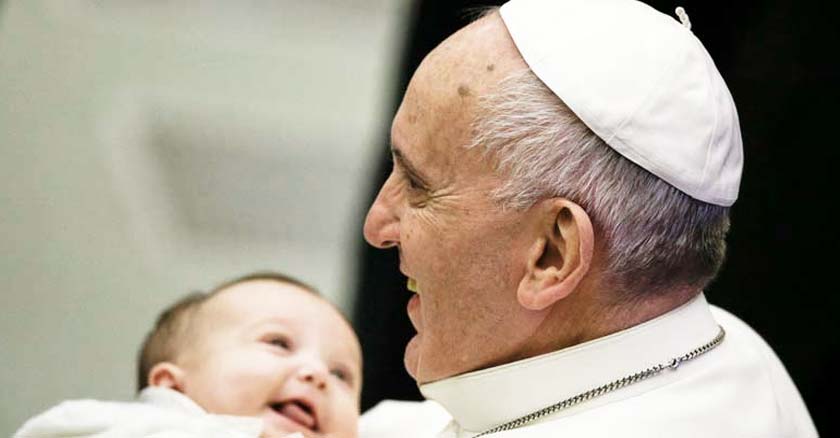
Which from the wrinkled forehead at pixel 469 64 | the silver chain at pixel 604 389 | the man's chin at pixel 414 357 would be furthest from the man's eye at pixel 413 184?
the silver chain at pixel 604 389

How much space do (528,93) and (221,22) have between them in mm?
5113

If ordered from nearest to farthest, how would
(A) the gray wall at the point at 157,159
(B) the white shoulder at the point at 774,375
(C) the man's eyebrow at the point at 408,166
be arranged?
(C) the man's eyebrow at the point at 408,166
(B) the white shoulder at the point at 774,375
(A) the gray wall at the point at 157,159

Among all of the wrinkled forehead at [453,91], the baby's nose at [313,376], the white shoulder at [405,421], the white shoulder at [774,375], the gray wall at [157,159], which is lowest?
the gray wall at [157,159]

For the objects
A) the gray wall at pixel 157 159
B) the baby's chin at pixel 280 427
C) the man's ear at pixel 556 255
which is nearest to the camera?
the man's ear at pixel 556 255

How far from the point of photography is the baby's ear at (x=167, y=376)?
2.72 m

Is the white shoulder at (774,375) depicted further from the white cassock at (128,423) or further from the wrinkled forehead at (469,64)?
the white cassock at (128,423)

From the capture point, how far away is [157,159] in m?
6.50

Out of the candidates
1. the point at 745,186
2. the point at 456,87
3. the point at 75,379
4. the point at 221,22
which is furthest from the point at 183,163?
the point at 456,87

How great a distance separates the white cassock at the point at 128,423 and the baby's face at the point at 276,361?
0.10 m

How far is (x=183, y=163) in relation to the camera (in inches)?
259

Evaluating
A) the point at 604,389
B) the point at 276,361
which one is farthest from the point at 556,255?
the point at 276,361

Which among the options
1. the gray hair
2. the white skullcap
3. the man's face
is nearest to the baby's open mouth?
the man's face

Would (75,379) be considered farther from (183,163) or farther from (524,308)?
(524,308)

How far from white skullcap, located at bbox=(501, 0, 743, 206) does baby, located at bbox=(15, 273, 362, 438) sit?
73 centimetres
